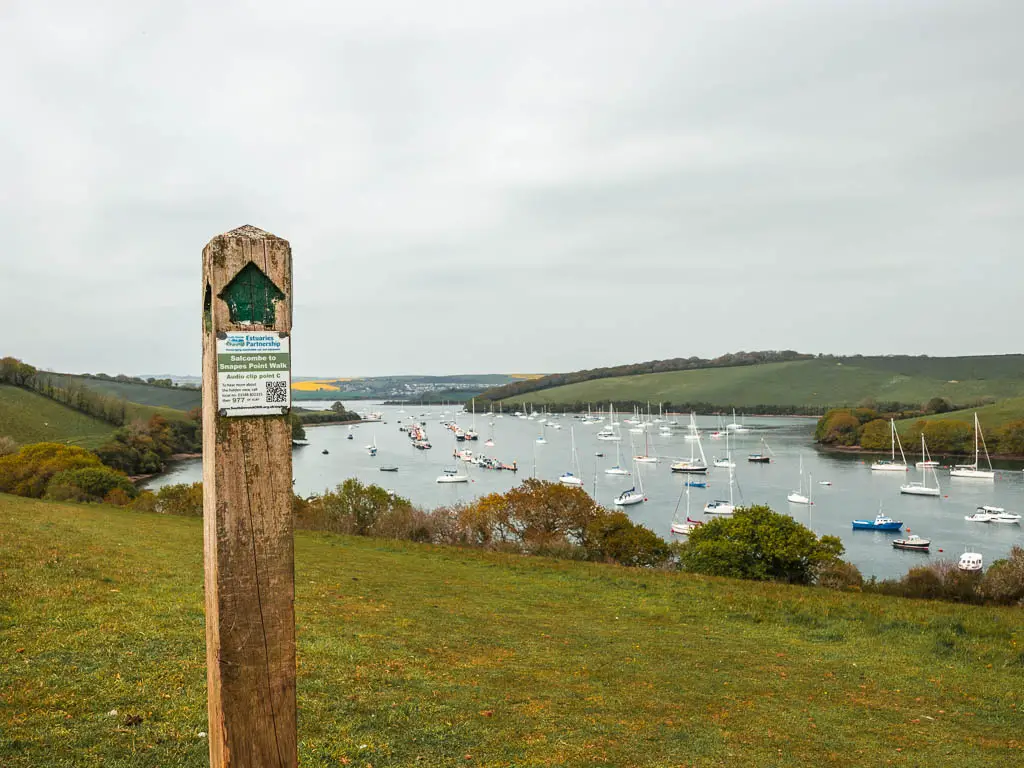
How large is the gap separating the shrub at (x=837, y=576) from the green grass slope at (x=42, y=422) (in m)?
72.1

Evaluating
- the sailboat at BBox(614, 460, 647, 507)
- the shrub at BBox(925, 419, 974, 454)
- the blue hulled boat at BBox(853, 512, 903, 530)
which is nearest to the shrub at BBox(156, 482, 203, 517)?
the sailboat at BBox(614, 460, 647, 507)

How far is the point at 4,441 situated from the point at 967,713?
60.8 meters

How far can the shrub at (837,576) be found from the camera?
2073cm

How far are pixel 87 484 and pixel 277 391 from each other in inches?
1606

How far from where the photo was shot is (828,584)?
2120cm

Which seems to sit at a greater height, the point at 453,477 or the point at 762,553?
the point at 762,553

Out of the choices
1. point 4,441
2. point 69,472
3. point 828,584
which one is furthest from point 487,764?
point 4,441

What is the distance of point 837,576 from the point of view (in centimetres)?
2198

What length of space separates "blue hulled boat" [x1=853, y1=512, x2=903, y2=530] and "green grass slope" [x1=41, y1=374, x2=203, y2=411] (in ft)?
348

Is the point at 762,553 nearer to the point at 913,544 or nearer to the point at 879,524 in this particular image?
the point at 913,544

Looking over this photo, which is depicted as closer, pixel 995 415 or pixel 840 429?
pixel 995 415

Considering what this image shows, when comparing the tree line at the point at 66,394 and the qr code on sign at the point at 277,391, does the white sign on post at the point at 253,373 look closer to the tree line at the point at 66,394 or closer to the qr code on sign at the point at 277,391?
the qr code on sign at the point at 277,391

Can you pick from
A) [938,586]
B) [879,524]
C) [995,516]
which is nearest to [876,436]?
[995,516]

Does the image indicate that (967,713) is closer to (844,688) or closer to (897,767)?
(844,688)
